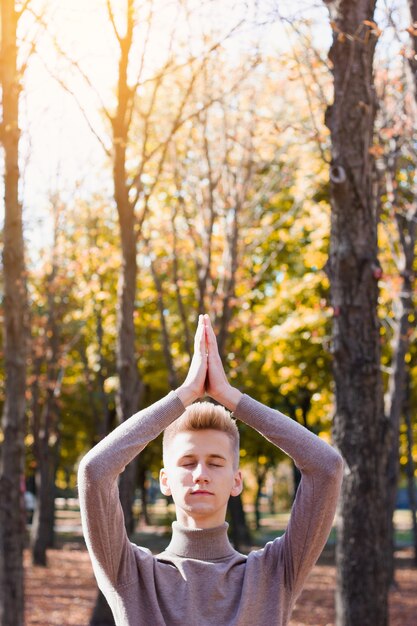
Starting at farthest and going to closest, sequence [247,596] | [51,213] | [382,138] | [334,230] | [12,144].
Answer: [51,213]
[382,138]
[12,144]
[334,230]
[247,596]

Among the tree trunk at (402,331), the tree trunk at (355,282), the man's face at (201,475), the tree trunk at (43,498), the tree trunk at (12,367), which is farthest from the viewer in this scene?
the tree trunk at (43,498)

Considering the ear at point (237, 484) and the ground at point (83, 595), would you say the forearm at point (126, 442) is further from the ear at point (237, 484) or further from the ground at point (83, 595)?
the ground at point (83, 595)

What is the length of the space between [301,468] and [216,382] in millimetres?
353

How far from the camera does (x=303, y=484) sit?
9.63 ft

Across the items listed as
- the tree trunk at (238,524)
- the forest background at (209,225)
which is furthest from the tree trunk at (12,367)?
the tree trunk at (238,524)

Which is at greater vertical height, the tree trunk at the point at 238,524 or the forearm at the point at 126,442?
the forearm at the point at 126,442

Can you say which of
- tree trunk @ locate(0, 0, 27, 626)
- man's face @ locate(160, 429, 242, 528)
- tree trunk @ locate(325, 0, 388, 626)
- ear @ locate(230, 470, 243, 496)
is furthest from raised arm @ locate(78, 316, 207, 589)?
tree trunk @ locate(0, 0, 27, 626)

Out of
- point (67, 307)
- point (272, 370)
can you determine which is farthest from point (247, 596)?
point (272, 370)

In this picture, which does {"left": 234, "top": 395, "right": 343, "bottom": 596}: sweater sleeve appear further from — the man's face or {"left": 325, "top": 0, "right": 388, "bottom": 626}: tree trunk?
{"left": 325, "top": 0, "right": 388, "bottom": 626}: tree trunk

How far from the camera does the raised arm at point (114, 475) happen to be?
2.79m

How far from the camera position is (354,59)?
7.96m

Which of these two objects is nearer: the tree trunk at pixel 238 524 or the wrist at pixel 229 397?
the wrist at pixel 229 397

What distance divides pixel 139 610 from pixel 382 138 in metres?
12.2

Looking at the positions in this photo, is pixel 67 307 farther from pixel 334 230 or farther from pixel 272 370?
pixel 334 230
